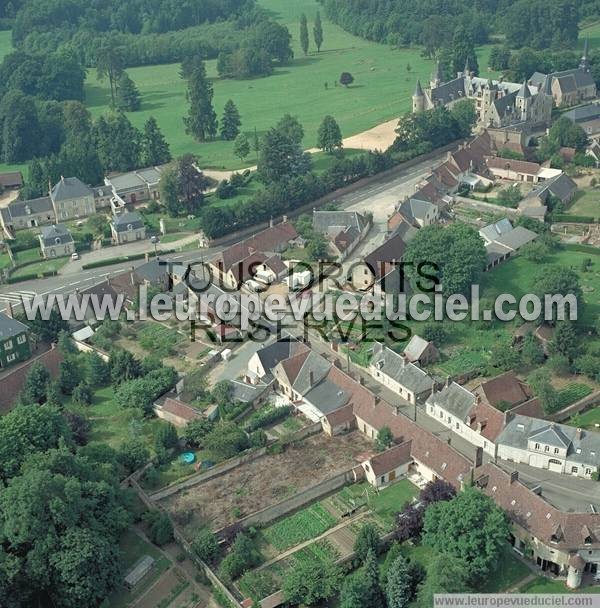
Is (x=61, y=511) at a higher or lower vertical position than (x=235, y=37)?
lower

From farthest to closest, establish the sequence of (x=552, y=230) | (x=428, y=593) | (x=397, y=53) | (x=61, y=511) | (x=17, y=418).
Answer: (x=397, y=53)
(x=552, y=230)
(x=17, y=418)
(x=61, y=511)
(x=428, y=593)

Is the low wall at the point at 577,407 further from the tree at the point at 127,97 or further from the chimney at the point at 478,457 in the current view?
the tree at the point at 127,97

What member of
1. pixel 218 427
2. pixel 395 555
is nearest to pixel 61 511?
pixel 218 427

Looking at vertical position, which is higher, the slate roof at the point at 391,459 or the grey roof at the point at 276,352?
the grey roof at the point at 276,352

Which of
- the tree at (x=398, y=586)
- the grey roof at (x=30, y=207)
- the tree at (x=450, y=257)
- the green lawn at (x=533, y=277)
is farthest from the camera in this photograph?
the grey roof at (x=30, y=207)

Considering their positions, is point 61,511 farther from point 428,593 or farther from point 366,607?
point 428,593

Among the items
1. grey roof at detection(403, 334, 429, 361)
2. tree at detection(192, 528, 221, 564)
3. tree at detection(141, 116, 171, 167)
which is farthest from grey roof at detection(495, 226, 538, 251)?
tree at detection(141, 116, 171, 167)

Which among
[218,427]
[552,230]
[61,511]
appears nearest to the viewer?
[61,511]

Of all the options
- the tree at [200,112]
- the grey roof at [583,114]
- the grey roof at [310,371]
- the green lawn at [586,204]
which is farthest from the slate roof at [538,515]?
the tree at [200,112]
